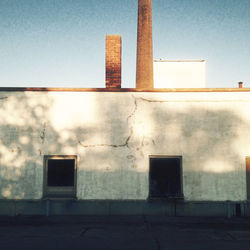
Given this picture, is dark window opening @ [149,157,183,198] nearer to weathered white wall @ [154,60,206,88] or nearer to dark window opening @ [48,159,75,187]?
dark window opening @ [48,159,75,187]

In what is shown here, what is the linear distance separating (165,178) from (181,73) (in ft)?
42.2

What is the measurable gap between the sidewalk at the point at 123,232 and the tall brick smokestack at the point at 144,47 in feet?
40.2

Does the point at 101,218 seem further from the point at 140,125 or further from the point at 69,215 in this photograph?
the point at 140,125

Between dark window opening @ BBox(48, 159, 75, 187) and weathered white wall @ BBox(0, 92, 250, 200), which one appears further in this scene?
dark window opening @ BBox(48, 159, 75, 187)

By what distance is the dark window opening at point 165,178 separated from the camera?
8414 mm

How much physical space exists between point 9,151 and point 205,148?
6420 mm

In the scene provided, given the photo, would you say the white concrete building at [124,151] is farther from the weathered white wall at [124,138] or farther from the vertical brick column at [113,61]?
the vertical brick column at [113,61]

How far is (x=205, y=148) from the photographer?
8.49m

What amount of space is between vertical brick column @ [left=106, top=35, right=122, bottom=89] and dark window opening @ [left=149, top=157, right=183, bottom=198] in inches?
120

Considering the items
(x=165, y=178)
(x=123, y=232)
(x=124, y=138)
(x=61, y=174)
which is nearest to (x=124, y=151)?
(x=124, y=138)

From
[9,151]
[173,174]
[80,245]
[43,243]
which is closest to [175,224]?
[173,174]

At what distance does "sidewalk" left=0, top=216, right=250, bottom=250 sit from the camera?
569cm

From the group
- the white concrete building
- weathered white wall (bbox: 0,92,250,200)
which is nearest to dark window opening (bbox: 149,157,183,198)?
the white concrete building

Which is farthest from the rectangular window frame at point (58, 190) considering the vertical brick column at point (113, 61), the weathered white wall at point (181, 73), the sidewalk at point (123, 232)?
the weathered white wall at point (181, 73)
